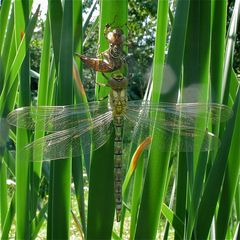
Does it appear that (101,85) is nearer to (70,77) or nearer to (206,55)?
(70,77)

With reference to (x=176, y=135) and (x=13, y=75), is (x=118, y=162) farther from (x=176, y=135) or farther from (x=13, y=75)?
(x=13, y=75)

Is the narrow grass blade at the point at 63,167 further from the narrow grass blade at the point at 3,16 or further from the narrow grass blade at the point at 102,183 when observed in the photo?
the narrow grass blade at the point at 3,16

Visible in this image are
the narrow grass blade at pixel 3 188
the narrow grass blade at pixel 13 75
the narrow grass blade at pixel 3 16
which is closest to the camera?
the narrow grass blade at pixel 13 75

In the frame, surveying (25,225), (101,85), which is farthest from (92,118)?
(25,225)

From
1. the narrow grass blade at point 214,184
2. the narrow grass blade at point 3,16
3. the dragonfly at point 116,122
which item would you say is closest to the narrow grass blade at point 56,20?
the dragonfly at point 116,122

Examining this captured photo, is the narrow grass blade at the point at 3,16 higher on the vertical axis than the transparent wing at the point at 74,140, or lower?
higher

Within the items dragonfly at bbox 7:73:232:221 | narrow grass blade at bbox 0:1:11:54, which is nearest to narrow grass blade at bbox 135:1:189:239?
dragonfly at bbox 7:73:232:221

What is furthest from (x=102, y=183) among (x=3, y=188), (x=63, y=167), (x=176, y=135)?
(x=3, y=188)
